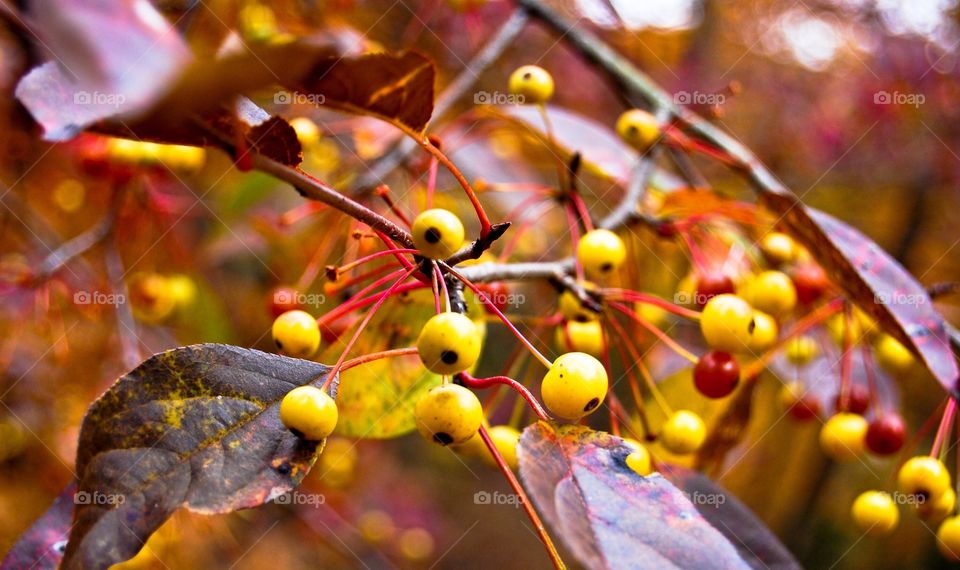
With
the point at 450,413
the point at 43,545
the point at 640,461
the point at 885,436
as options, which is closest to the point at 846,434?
the point at 885,436

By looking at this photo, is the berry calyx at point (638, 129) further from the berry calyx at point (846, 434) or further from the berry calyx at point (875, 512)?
the berry calyx at point (875, 512)

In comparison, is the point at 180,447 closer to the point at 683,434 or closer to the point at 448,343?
the point at 448,343

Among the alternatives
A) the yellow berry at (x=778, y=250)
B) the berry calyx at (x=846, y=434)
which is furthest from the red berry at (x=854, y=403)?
the yellow berry at (x=778, y=250)

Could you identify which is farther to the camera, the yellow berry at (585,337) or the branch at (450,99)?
the branch at (450,99)

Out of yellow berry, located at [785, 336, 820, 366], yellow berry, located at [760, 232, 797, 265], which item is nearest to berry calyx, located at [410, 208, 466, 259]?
yellow berry, located at [760, 232, 797, 265]

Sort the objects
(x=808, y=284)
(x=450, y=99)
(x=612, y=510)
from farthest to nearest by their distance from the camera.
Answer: (x=450, y=99) → (x=808, y=284) → (x=612, y=510)

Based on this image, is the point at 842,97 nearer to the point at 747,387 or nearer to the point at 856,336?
the point at 856,336
